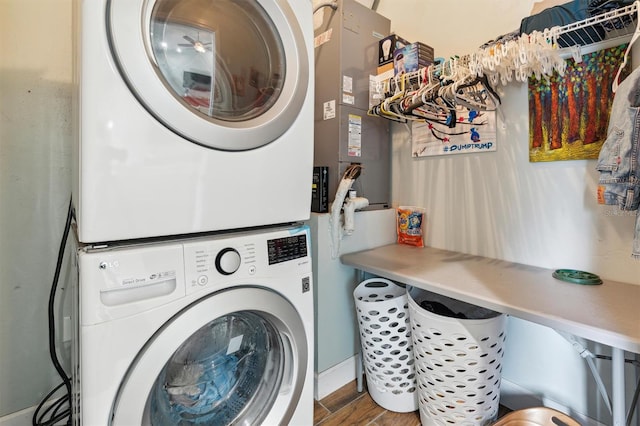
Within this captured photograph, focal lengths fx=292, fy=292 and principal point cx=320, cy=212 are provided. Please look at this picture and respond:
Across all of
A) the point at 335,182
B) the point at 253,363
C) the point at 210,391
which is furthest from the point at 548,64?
the point at 210,391

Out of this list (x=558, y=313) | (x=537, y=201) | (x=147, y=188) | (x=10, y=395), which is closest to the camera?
(x=147, y=188)

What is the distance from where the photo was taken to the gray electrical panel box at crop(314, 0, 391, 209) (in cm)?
163

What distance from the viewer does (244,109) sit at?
36.8 inches

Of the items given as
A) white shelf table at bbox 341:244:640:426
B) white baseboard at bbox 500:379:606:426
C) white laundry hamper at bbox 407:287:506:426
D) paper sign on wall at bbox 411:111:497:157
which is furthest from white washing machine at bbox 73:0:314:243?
white baseboard at bbox 500:379:606:426

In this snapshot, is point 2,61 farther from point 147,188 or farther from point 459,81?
point 459,81

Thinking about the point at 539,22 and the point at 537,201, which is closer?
the point at 539,22

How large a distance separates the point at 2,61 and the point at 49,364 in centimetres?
125

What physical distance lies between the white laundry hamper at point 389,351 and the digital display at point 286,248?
568 mm

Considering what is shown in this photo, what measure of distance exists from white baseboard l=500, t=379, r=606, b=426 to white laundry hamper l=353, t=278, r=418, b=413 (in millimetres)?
442

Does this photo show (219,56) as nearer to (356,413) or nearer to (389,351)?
(389,351)

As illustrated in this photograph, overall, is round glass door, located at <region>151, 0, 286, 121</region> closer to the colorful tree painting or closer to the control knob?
the control knob

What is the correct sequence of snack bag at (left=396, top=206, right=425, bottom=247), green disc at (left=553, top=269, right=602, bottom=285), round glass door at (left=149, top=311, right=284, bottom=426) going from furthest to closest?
1. snack bag at (left=396, top=206, right=425, bottom=247)
2. green disc at (left=553, top=269, right=602, bottom=285)
3. round glass door at (left=149, top=311, right=284, bottom=426)

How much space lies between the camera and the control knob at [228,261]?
82cm

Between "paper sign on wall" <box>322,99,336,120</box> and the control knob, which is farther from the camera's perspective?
"paper sign on wall" <box>322,99,336,120</box>
